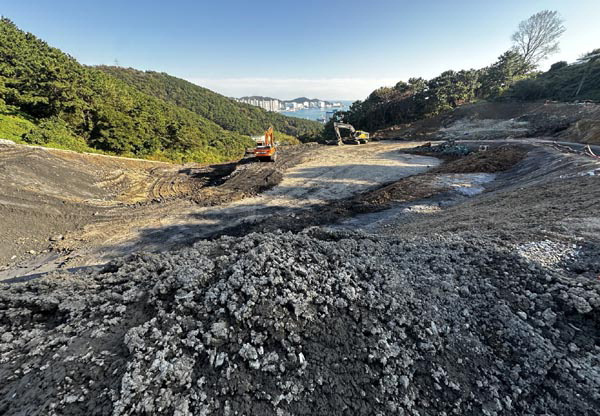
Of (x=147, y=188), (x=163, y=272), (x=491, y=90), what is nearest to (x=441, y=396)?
(x=163, y=272)

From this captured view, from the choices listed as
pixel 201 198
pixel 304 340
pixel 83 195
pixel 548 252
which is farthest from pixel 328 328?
pixel 83 195

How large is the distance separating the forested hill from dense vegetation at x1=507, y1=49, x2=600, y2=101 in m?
51.7

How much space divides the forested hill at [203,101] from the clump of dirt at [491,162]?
6326 cm

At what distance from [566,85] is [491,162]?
87.4 ft

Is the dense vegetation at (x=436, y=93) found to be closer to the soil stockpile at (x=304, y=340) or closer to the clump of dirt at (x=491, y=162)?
the clump of dirt at (x=491, y=162)

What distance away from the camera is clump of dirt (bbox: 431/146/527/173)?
12.6m

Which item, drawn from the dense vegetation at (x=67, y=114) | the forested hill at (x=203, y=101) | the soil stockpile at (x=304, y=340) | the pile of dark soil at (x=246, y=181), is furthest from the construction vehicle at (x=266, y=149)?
the forested hill at (x=203, y=101)

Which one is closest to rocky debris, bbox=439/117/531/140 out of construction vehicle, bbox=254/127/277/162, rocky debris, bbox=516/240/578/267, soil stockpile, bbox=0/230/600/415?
construction vehicle, bbox=254/127/277/162

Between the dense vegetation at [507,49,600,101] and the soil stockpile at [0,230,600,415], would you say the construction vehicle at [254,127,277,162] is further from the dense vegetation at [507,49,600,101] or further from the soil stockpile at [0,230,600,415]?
the dense vegetation at [507,49,600,101]

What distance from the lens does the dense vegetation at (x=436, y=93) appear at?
1242 inches

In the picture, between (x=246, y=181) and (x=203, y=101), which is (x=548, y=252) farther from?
(x=203, y=101)

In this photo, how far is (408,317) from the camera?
103 inches

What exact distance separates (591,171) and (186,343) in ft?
39.2

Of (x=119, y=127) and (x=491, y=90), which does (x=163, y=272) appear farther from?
(x=491, y=90)
